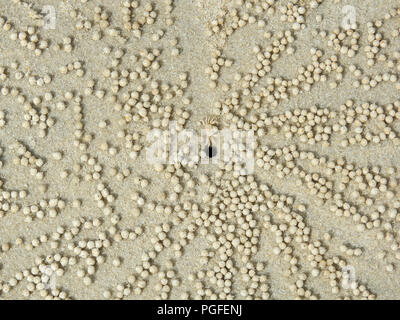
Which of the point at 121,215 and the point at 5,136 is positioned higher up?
the point at 5,136

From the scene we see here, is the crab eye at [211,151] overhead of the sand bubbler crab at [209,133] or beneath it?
beneath

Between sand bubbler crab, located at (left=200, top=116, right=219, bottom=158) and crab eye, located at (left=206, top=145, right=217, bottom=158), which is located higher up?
sand bubbler crab, located at (left=200, top=116, right=219, bottom=158)

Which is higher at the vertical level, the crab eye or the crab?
Answer: the crab

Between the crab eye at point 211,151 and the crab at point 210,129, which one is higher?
the crab at point 210,129
